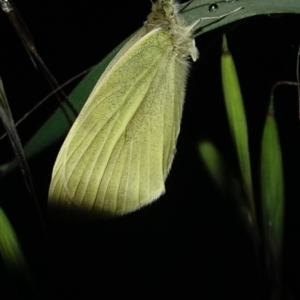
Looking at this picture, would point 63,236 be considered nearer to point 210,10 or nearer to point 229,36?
point 229,36

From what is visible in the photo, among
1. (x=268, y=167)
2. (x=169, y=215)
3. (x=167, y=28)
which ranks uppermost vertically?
(x=167, y=28)

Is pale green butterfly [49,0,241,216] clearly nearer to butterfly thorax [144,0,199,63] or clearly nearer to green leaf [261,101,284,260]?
butterfly thorax [144,0,199,63]

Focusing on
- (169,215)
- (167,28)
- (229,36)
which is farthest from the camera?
(169,215)

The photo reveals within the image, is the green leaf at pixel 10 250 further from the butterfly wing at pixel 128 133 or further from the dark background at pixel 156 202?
the dark background at pixel 156 202

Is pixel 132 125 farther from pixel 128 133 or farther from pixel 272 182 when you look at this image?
pixel 272 182

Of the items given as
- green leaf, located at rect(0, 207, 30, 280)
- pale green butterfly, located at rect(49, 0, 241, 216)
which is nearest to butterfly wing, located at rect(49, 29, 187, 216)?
pale green butterfly, located at rect(49, 0, 241, 216)

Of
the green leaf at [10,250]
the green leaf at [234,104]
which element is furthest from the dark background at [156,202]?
the green leaf at [10,250]

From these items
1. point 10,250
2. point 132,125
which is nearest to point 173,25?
point 132,125

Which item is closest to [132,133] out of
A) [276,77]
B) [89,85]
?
[89,85]
